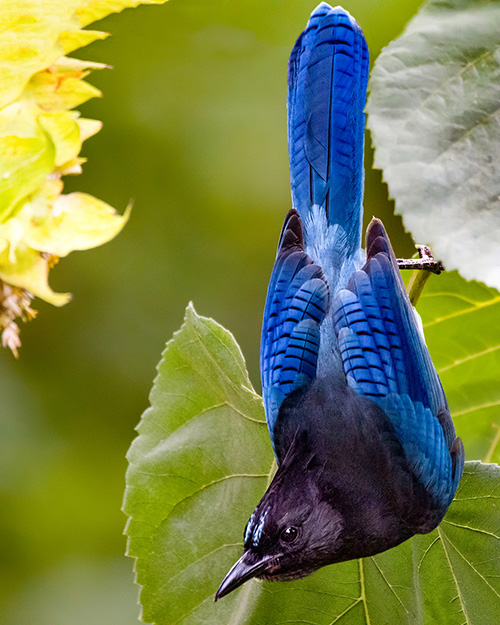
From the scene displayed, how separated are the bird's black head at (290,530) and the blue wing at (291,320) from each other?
0.14 meters

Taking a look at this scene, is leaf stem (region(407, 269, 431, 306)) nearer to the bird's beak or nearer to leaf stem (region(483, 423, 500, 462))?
leaf stem (region(483, 423, 500, 462))

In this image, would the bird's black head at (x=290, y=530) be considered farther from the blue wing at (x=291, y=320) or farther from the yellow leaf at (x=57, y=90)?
the yellow leaf at (x=57, y=90)

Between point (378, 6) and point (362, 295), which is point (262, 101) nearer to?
point (378, 6)

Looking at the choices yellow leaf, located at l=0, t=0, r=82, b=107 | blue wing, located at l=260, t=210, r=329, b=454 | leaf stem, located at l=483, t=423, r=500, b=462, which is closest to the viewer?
yellow leaf, located at l=0, t=0, r=82, b=107

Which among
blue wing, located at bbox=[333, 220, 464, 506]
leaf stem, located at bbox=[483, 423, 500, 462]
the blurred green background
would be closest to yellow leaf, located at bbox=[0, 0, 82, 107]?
blue wing, located at bbox=[333, 220, 464, 506]

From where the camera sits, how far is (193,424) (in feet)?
5.28

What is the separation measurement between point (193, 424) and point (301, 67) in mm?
700

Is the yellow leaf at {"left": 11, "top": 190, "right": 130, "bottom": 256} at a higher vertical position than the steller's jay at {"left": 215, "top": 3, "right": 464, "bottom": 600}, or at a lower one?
higher

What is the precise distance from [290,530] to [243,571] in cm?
11

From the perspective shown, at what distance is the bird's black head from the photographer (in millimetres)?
1440

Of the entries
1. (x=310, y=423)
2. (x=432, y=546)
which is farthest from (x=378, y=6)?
(x=432, y=546)

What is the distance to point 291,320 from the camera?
1.62 meters

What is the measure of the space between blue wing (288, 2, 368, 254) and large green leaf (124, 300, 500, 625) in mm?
285

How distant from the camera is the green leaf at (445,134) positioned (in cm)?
135
